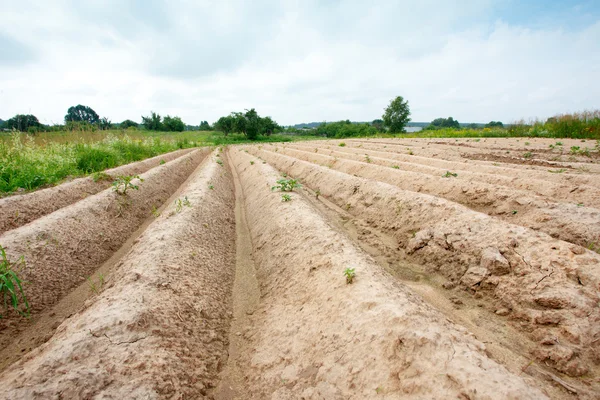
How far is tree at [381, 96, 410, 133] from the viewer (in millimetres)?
56688

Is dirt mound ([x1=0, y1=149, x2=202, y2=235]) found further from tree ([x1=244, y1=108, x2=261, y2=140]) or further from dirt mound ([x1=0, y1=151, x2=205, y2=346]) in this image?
tree ([x1=244, y1=108, x2=261, y2=140])

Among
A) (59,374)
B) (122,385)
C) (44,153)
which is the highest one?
(44,153)

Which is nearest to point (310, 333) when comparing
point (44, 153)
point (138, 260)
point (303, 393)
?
point (303, 393)

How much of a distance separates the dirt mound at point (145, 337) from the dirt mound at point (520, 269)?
292cm

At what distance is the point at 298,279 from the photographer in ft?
11.1

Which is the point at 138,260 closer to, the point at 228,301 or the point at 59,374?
the point at 228,301

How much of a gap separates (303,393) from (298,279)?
4.58ft

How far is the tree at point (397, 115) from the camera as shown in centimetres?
5669

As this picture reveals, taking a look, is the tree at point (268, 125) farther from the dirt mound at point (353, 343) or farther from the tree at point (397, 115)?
the dirt mound at point (353, 343)

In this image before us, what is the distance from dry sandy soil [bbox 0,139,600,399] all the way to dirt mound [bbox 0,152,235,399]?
12mm

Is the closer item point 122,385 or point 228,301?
point 122,385

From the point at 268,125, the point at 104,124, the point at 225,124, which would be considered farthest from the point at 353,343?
the point at 268,125

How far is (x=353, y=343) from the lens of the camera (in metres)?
2.26

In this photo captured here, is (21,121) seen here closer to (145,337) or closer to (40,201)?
(40,201)
